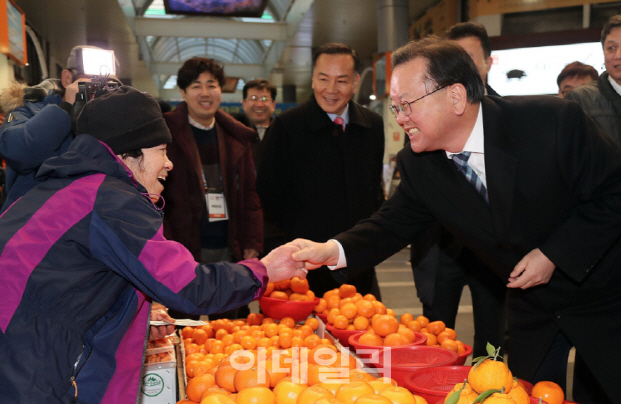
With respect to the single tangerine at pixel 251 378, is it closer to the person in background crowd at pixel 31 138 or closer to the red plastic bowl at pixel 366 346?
the red plastic bowl at pixel 366 346

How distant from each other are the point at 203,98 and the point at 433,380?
239 centimetres

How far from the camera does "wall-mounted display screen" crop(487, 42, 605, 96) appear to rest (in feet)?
23.4

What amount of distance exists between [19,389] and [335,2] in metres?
10.6

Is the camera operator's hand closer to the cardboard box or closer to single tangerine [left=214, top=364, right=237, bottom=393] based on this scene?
the cardboard box

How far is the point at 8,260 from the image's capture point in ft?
4.50

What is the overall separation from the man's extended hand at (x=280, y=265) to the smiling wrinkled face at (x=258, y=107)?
2892mm

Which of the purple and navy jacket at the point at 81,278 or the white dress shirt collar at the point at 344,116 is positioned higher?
the white dress shirt collar at the point at 344,116

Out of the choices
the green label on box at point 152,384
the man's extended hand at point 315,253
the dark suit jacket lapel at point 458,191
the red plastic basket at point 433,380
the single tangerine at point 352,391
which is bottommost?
the green label on box at point 152,384

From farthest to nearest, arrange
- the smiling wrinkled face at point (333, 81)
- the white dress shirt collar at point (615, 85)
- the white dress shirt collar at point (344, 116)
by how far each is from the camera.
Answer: the white dress shirt collar at point (344, 116), the smiling wrinkled face at point (333, 81), the white dress shirt collar at point (615, 85)

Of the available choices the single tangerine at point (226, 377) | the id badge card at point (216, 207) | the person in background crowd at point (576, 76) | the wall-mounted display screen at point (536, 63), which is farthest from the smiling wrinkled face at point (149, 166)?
the wall-mounted display screen at point (536, 63)

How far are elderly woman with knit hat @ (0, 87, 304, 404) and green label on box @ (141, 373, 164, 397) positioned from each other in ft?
1.41

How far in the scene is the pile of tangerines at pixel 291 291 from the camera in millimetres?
2600

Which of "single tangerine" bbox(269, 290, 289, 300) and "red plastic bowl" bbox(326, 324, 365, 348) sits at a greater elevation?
"single tangerine" bbox(269, 290, 289, 300)

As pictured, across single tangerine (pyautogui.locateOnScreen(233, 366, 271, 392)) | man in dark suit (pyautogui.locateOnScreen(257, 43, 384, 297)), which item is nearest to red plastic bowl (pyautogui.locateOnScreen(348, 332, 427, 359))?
single tangerine (pyautogui.locateOnScreen(233, 366, 271, 392))
